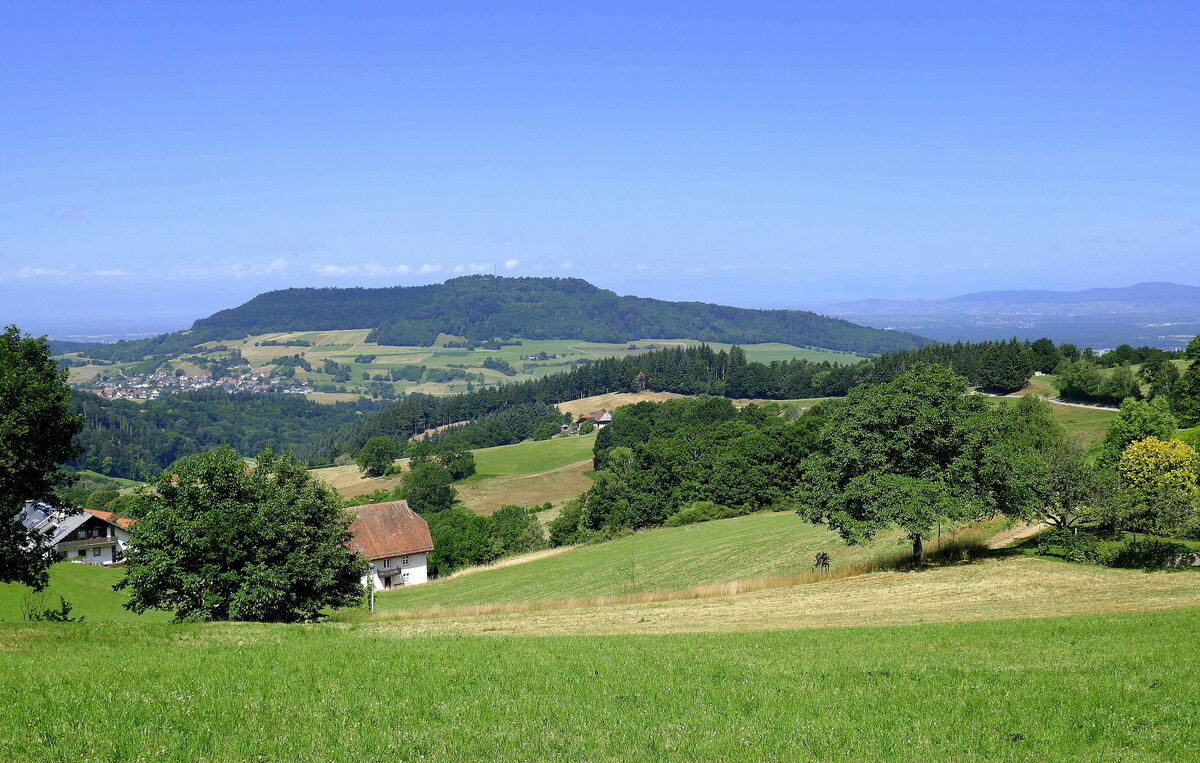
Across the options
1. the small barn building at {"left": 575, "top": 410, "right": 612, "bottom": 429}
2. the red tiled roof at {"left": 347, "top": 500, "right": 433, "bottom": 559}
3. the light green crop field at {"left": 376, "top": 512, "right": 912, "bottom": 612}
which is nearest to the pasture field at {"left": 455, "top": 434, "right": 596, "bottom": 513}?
the small barn building at {"left": 575, "top": 410, "right": 612, "bottom": 429}

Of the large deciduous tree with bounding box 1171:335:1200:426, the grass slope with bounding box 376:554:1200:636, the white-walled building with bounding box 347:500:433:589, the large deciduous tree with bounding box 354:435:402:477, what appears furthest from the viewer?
the large deciduous tree with bounding box 354:435:402:477

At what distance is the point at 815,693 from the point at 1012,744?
158 inches

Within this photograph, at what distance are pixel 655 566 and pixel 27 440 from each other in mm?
36811

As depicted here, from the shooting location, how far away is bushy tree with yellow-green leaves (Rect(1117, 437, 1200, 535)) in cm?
3566

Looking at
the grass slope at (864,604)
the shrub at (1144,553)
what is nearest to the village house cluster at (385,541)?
the grass slope at (864,604)

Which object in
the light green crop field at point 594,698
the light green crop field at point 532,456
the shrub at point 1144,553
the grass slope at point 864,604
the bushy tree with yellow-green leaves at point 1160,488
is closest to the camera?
the light green crop field at point 594,698

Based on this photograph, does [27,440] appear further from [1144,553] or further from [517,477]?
[517,477]

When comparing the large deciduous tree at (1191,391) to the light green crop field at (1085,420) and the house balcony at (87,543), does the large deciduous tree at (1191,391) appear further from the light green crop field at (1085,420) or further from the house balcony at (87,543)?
the house balcony at (87,543)

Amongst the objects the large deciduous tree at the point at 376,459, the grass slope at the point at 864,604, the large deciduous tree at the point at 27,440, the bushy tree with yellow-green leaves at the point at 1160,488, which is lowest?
the large deciduous tree at the point at 376,459

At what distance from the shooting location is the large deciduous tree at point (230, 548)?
2873cm

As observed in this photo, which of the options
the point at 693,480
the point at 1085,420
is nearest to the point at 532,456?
the point at 693,480

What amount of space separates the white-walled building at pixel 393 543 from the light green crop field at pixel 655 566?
4943 millimetres

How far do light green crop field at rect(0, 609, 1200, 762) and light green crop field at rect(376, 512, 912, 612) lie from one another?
74.9ft

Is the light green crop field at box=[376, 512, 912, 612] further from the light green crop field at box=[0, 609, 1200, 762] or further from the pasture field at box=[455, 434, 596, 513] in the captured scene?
the pasture field at box=[455, 434, 596, 513]
